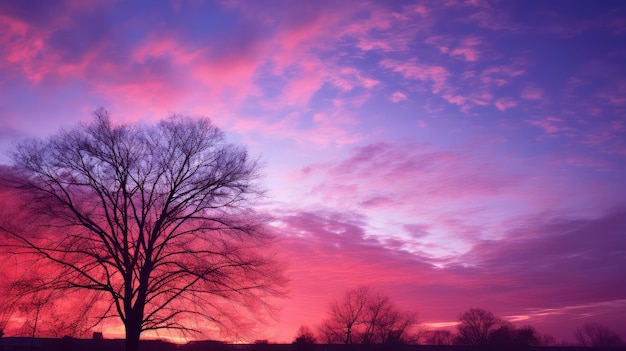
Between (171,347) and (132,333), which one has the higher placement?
(132,333)

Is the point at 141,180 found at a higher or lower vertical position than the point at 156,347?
higher

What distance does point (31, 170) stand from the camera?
21344 millimetres

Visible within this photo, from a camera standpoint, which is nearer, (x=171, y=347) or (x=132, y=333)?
(x=132, y=333)

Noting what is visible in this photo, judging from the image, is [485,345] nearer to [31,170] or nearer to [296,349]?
[296,349]

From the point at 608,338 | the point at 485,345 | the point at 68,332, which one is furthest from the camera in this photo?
the point at 608,338

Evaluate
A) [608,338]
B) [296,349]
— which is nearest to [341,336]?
[296,349]

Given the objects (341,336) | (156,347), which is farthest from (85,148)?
(341,336)

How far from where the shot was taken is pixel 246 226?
77.2ft

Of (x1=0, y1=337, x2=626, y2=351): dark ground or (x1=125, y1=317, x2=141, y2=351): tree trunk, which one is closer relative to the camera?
(x1=125, y1=317, x2=141, y2=351): tree trunk

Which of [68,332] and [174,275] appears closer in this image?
[68,332]

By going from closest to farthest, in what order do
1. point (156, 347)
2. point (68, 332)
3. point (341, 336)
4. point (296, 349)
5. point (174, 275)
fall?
point (68, 332), point (174, 275), point (156, 347), point (296, 349), point (341, 336)

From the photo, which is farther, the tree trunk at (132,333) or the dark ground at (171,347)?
the dark ground at (171,347)

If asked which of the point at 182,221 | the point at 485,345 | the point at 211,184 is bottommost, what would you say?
the point at 485,345

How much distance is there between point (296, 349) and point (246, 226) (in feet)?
157
